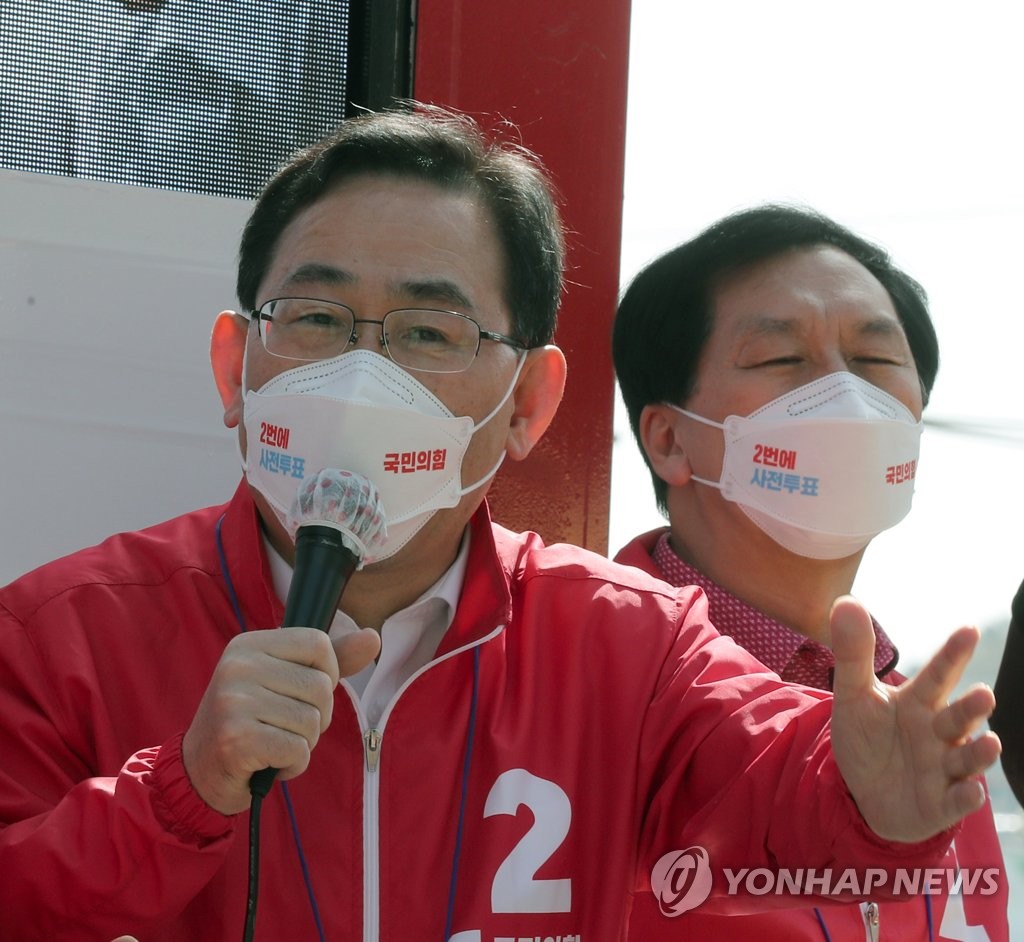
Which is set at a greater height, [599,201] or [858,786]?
[599,201]

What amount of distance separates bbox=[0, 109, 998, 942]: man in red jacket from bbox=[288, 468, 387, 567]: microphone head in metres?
0.04

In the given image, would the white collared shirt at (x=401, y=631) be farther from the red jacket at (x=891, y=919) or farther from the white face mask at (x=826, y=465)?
the white face mask at (x=826, y=465)

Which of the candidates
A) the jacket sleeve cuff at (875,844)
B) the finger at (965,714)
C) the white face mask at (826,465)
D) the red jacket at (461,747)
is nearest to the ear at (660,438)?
the white face mask at (826,465)

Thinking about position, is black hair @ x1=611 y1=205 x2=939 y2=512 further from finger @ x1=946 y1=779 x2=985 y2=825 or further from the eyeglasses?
finger @ x1=946 y1=779 x2=985 y2=825

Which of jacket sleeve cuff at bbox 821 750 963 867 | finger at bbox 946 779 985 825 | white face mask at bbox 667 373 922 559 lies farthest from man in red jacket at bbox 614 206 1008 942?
finger at bbox 946 779 985 825

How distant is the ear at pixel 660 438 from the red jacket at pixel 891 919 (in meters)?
0.24

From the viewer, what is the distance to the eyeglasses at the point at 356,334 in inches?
88.4

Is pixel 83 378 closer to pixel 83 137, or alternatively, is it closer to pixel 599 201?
pixel 83 137

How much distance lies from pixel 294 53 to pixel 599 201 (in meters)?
0.67

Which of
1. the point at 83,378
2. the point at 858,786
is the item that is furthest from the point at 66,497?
the point at 858,786

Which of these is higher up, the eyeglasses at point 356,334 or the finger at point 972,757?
the eyeglasses at point 356,334

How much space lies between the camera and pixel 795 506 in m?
2.75

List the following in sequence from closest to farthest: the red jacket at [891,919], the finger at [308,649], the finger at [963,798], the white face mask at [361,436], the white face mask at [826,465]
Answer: the finger at [308,649]
the finger at [963,798]
the white face mask at [361,436]
the red jacket at [891,919]
the white face mask at [826,465]

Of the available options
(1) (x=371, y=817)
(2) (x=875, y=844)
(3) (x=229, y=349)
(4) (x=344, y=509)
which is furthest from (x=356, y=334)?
(2) (x=875, y=844)
